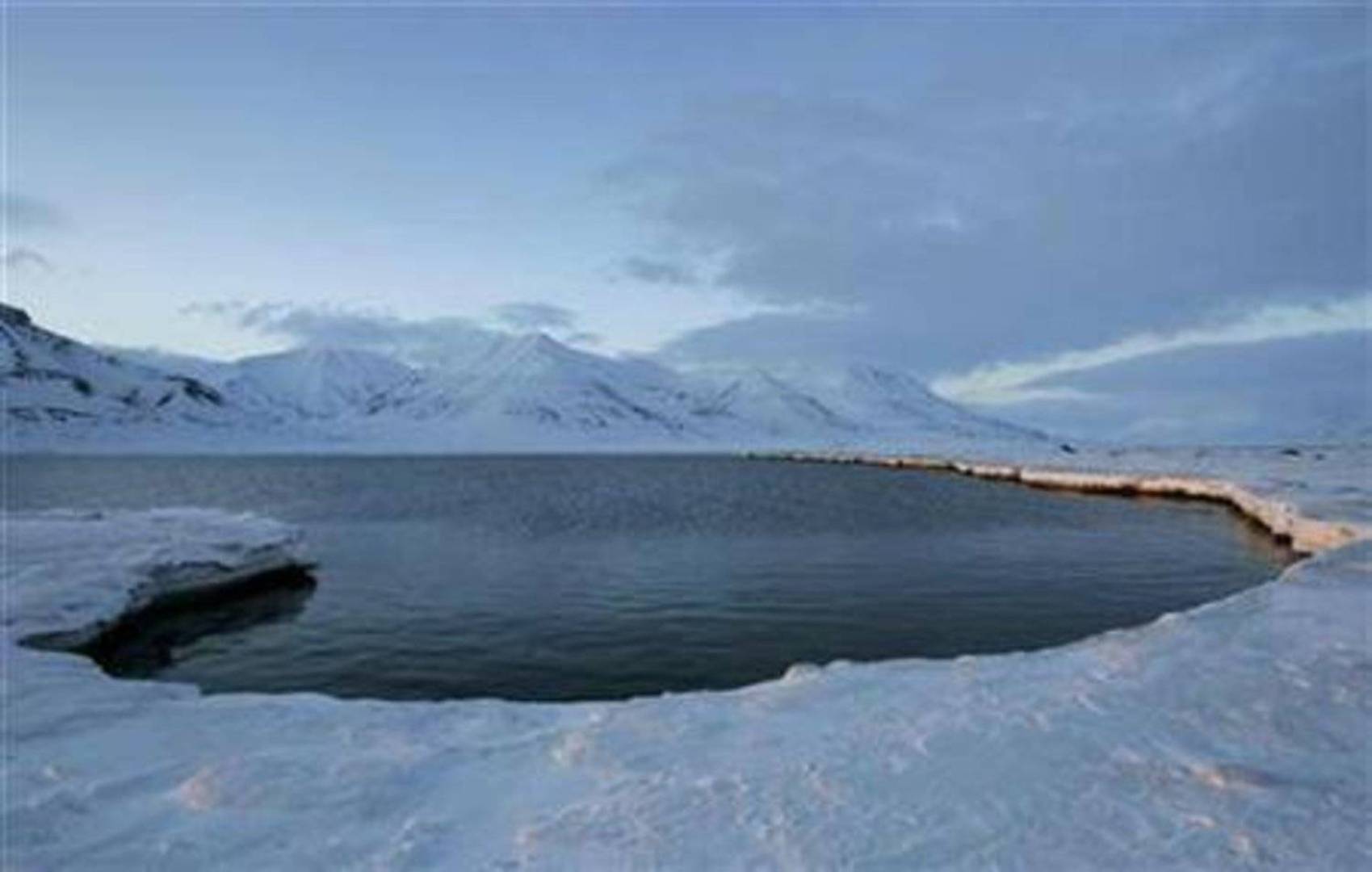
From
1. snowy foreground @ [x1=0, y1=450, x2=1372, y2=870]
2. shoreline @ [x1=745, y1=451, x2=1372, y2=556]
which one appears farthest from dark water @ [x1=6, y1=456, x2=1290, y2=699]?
snowy foreground @ [x1=0, y1=450, x2=1372, y2=870]

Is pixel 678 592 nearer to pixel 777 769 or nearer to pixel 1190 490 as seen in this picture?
pixel 777 769

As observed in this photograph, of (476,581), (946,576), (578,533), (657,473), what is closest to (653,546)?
(578,533)

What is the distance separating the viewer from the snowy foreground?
966 centimetres

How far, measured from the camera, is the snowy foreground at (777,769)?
9664 mm

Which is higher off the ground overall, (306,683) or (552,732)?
(552,732)

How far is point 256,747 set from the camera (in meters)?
13.9

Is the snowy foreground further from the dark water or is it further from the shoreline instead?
the shoreline

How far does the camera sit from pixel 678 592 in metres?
34.5

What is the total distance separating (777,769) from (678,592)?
2286 centimetres

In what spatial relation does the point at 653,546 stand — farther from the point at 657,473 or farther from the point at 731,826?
the point at 657,473

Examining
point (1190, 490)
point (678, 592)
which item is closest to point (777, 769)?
point (678, 592)

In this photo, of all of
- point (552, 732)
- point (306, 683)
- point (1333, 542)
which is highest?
point (1333, 542)

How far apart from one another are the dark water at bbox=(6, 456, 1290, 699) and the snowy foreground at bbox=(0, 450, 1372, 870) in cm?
727

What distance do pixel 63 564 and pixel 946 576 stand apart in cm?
2653
